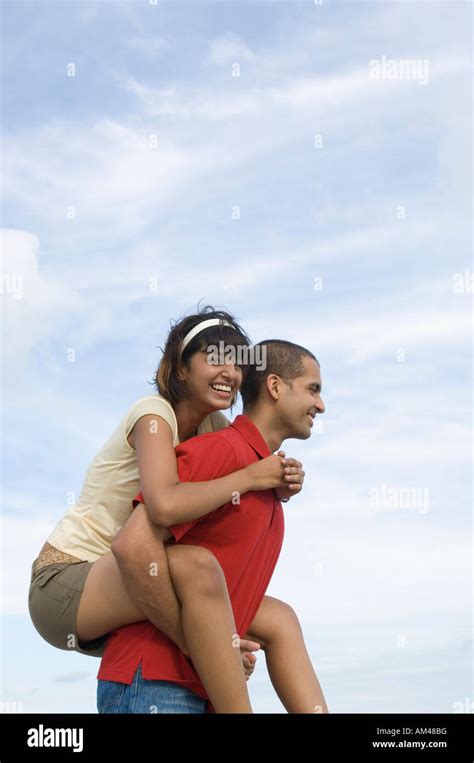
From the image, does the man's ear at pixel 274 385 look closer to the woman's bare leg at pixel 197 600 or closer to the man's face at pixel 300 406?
the man's face at pixel 300 406

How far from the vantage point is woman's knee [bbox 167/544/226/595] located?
4427 millimetres

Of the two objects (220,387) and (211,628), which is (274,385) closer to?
(220,387)

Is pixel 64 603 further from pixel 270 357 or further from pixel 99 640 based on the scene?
pixel 270 357

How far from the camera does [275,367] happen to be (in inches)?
203

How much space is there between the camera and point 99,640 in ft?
16.6

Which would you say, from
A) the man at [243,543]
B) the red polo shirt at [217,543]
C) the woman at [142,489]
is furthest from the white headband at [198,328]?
the red polo shirt at [217,543]

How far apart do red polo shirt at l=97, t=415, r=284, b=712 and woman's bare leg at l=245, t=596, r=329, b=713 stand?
0.33 metres

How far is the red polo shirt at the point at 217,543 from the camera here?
4676 millimetres

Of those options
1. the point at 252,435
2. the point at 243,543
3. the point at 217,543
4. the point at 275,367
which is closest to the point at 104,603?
the point at 217,543

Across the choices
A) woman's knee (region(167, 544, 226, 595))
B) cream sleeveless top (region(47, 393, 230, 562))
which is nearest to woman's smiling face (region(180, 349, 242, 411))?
cream sleeveless top (region(47, 393, 230, 562))

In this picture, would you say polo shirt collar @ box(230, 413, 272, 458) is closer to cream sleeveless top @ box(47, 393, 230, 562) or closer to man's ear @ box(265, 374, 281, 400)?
man's ear @ box(265, 374, 281, 400)
